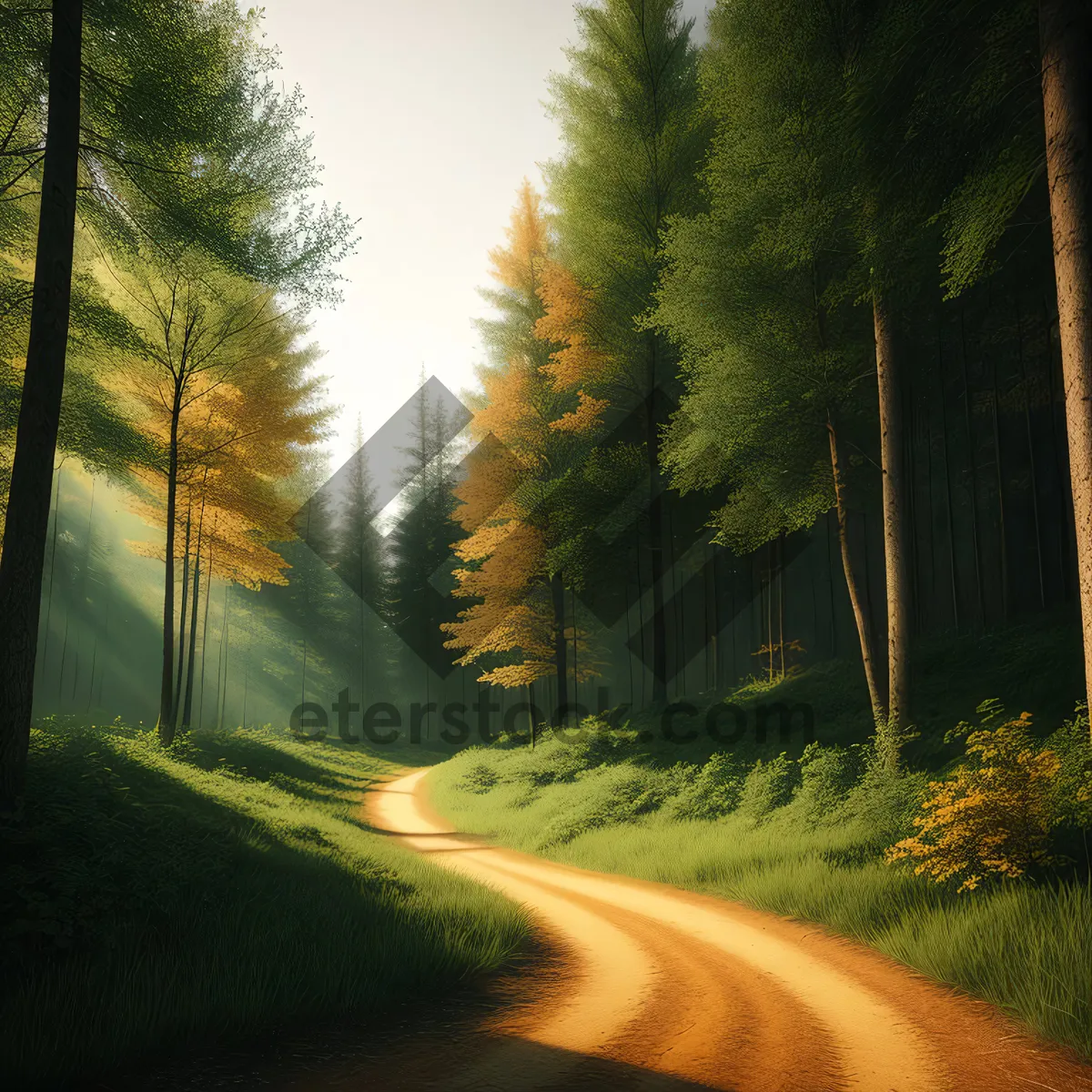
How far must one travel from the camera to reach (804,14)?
36.7 ft

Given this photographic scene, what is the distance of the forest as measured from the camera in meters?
6.08

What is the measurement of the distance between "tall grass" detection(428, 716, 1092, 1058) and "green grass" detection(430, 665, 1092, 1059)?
19 millimetres

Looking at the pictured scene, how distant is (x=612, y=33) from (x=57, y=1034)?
2086 centimetres

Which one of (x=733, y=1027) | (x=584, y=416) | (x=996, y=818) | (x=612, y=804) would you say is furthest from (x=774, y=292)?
(x=733, y=1027)

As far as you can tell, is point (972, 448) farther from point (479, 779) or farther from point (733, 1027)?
→ point (733, 1027)

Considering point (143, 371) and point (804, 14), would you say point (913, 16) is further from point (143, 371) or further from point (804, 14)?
point (143, 371)

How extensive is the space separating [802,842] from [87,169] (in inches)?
499

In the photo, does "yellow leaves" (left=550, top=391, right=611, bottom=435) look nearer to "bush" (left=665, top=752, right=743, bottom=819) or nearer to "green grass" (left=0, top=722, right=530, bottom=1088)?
"bush" (left=665, top=752, right=743, bottom=819)

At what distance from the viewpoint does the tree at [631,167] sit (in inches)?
677

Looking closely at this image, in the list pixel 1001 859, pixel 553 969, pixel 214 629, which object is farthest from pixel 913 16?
pixel 214 629

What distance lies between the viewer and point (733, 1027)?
4973 millimetres

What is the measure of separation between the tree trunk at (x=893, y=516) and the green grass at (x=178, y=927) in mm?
6805

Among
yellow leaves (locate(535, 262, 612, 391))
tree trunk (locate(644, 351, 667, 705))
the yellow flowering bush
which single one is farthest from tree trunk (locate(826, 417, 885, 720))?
yellow leaves (locate(535, 262, 612, 391))

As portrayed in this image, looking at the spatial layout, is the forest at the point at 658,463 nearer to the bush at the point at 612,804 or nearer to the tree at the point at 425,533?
the bush at the point at 612,804
